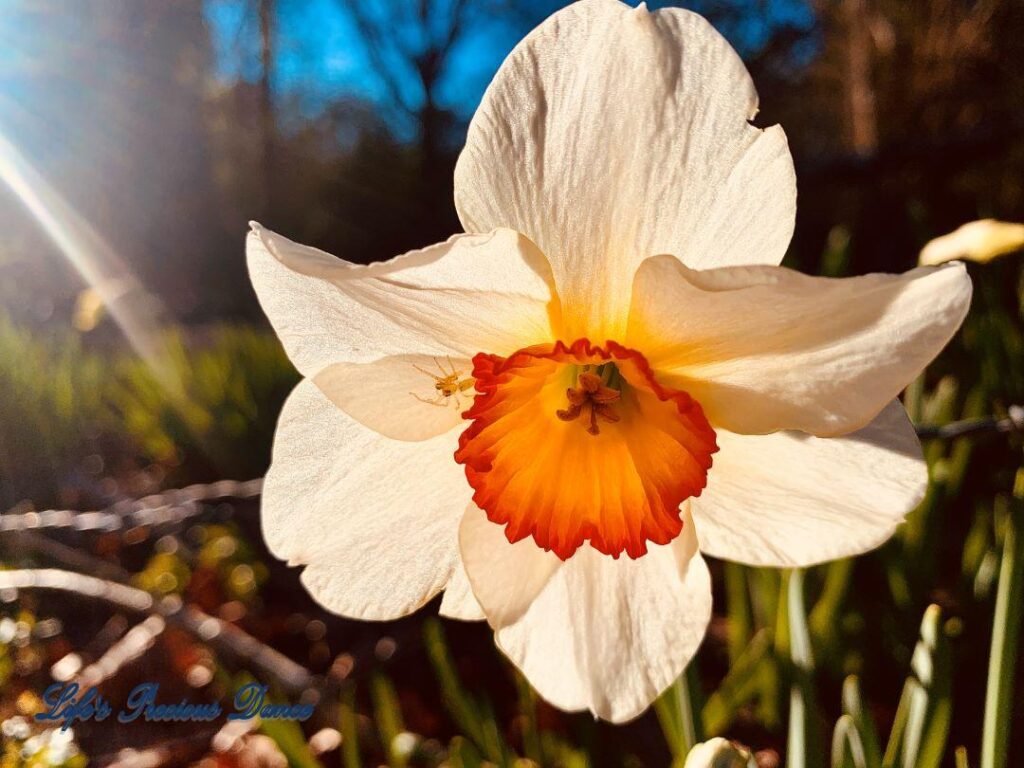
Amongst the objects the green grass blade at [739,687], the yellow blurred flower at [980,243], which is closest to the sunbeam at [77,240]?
the green grass blade at [739,687]

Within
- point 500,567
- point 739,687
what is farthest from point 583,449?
point 739,687

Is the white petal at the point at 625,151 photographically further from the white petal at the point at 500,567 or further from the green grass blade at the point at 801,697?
the green grass blade at the point at 801,697

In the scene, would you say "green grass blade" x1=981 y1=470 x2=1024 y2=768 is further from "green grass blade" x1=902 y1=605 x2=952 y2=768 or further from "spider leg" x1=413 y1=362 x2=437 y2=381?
"spider leg" x1=413 y1=362 x2=437 y2=381

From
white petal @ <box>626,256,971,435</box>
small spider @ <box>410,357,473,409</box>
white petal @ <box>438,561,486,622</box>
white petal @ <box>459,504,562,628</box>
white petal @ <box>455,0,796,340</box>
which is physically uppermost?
white petal @ <box>455,0,796,340</box>

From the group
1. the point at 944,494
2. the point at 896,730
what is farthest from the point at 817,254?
the point at 896,730

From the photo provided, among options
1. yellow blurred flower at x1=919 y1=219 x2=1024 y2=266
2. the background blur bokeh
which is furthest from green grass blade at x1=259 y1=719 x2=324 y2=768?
yellow blurred flower at x1=919 y1=219 x2=1024 y2=266

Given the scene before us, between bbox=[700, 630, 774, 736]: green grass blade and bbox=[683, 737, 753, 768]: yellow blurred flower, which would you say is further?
bbox=[700, 630, 774, 736]: green grass blade

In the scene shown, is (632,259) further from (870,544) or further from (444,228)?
(444,228)

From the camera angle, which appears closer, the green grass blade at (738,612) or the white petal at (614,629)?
the white petal at (614,629)

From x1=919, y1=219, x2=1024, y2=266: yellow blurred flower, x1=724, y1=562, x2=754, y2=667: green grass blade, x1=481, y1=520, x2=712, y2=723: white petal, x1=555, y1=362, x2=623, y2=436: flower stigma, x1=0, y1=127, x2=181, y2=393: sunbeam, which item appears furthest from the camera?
x1=0, y1=127, x2=181, y2=393: sunbeam
